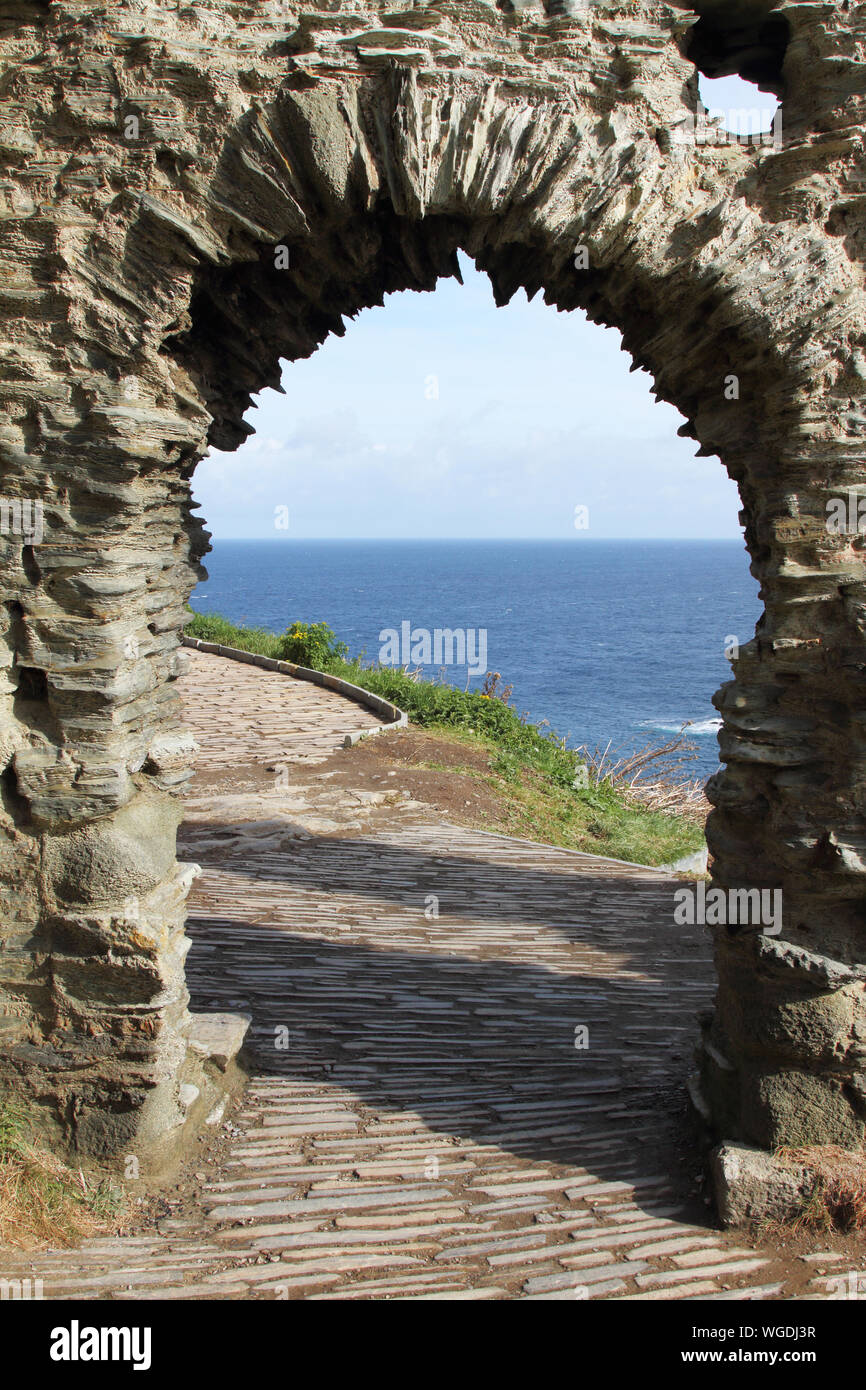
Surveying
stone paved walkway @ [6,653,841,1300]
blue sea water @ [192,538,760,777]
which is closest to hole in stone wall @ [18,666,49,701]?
stone paved walkway @ [6,653,841,1300]

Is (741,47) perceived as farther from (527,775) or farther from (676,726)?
(676,726)

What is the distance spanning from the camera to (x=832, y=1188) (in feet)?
14.2

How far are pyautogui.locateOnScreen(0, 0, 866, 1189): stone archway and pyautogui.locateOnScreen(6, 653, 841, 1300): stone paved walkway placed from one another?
0.78 metres

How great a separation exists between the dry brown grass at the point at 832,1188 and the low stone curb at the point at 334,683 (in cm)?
1013

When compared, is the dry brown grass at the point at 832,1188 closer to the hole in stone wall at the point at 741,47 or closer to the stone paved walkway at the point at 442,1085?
the stone paved walkway at the point at 442,1085

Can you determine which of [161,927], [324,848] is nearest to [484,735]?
[324,848]

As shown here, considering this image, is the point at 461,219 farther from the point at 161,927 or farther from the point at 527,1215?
the point at 527,1215

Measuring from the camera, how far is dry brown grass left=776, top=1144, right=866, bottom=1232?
4.27m

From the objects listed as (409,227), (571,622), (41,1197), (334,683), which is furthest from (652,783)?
(571,622)

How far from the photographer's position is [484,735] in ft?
50.6

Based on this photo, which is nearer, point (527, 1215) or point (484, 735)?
point (527, 1215)

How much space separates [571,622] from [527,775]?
5814 centimetres

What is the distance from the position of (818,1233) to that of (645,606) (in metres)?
83.3

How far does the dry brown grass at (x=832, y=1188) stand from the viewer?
4.27 metres
